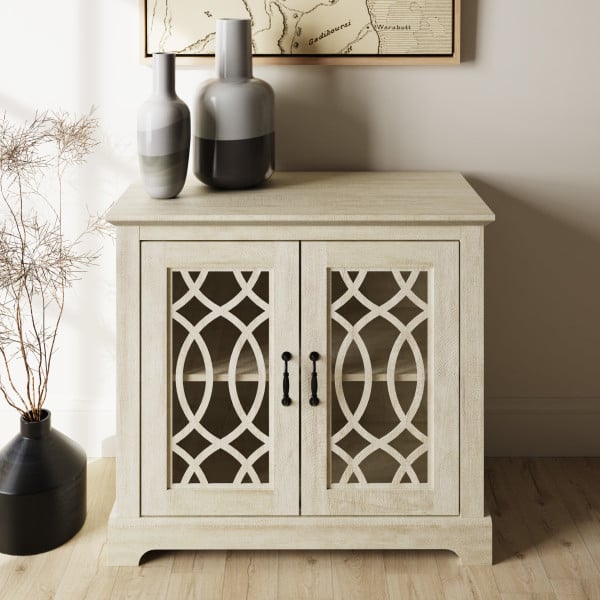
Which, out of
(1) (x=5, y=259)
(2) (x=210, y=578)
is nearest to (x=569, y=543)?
(2) (x=210, y=578)

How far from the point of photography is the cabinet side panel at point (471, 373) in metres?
2.28

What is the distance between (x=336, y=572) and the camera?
7.80 feet

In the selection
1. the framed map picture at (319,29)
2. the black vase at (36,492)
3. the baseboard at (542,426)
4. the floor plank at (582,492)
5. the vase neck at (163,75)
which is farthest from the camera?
the baseboard at (542,426)

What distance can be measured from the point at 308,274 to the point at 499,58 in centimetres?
95

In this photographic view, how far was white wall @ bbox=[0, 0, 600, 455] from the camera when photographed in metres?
2.76

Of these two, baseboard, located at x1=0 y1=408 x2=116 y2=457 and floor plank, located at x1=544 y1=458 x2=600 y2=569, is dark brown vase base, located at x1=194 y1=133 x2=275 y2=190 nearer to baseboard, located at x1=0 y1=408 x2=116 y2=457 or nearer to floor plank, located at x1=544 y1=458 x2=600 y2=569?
baseboard, located at x1=0 y1=408 x2=116 y2=457

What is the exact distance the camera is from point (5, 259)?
8.18 ft

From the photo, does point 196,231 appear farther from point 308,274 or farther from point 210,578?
point 210,578

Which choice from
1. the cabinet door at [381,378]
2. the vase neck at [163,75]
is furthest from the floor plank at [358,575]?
the vase neck at [163,75]
